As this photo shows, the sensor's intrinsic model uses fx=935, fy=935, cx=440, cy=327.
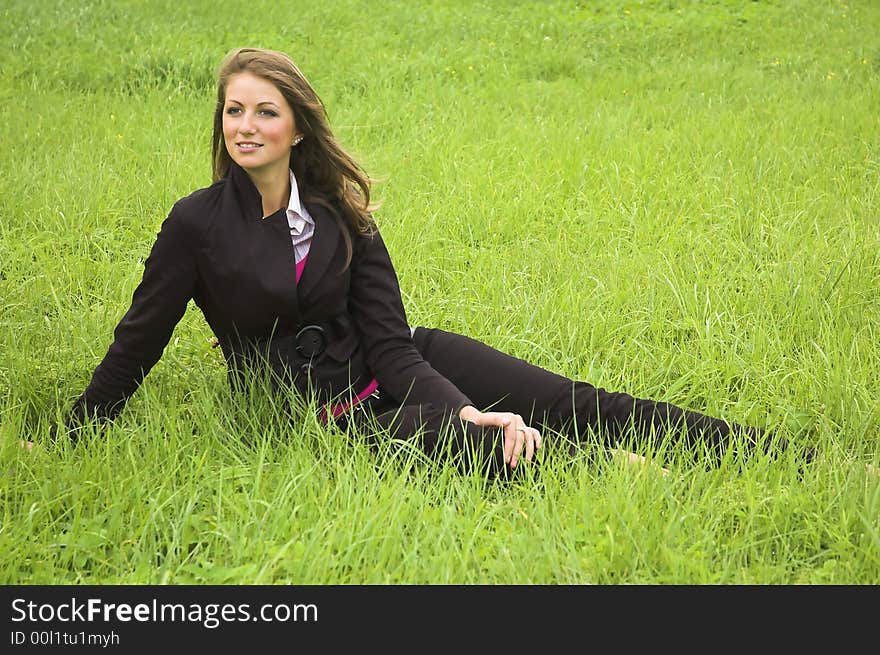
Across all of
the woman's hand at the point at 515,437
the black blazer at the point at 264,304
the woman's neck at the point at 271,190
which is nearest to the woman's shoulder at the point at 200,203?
the black blazer at the point at 264,304

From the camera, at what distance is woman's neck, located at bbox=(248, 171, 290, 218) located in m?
2.96

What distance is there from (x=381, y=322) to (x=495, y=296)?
1.19 m

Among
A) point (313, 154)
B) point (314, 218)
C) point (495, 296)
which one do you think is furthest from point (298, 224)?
point (495, 296)

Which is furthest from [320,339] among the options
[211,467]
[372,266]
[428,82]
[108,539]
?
[428,82]

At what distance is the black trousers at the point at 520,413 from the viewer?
9.10 feet

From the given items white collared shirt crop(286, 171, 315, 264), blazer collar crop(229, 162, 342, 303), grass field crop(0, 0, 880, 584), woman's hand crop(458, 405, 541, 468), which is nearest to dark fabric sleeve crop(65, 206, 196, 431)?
grass field crop(0, 0, 880, 584)

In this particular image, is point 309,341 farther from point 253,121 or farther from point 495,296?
point 495,296

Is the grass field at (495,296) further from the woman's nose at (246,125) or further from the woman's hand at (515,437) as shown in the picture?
the woman's nose at (246,125)

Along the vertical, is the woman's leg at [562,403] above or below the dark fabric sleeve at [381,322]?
below

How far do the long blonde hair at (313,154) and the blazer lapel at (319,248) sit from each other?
0.03m

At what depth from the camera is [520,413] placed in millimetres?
3131

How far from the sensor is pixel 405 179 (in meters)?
5.80

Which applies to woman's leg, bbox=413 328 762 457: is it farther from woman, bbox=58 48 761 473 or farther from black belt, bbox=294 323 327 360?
black belt, bbox=294 323 327 360
